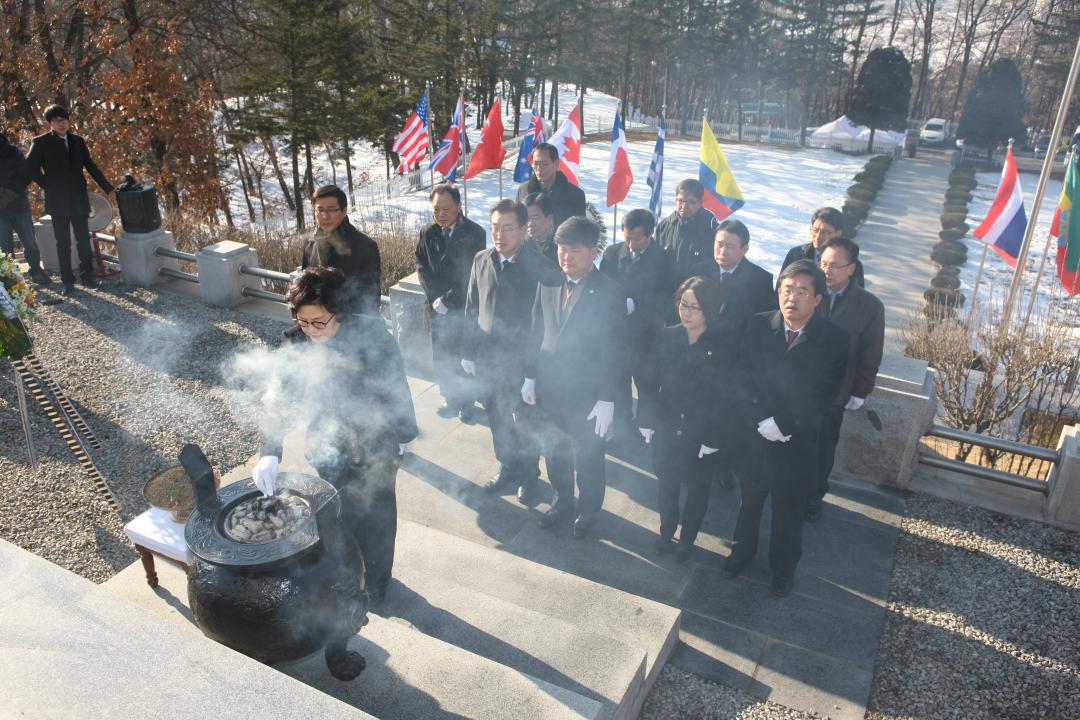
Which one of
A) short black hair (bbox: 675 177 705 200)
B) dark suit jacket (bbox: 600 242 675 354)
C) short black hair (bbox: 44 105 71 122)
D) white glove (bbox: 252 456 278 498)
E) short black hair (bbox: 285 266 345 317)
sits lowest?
white glove (bbox: 252 456 278 498)

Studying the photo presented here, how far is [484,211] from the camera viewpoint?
72.7ft

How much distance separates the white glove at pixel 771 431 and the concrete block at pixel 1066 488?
2096 mm

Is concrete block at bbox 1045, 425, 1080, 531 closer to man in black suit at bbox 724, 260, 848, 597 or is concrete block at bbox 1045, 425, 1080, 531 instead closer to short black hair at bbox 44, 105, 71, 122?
man in black suit at bbox 724, 260, 848, 597

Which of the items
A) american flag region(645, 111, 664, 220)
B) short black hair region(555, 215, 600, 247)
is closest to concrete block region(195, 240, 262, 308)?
american flag region(645, 111, 664, 220)

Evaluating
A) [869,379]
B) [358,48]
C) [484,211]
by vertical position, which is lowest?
[484,211]

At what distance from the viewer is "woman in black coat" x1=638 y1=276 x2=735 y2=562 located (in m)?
4.20

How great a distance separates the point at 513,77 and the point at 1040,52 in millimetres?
25057

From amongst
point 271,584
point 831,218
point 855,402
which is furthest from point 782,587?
point 271,584

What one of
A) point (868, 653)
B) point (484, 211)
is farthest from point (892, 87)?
point (868, 653)

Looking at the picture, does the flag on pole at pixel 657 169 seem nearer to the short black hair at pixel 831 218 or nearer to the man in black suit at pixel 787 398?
the short black hair at pixel 831 218

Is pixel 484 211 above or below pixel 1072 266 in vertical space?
below

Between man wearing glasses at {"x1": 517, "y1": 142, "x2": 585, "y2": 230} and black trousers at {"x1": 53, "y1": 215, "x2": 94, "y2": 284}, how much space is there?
518 cm

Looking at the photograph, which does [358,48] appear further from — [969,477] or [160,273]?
[969,477]

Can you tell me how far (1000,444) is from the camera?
5.18 metres
